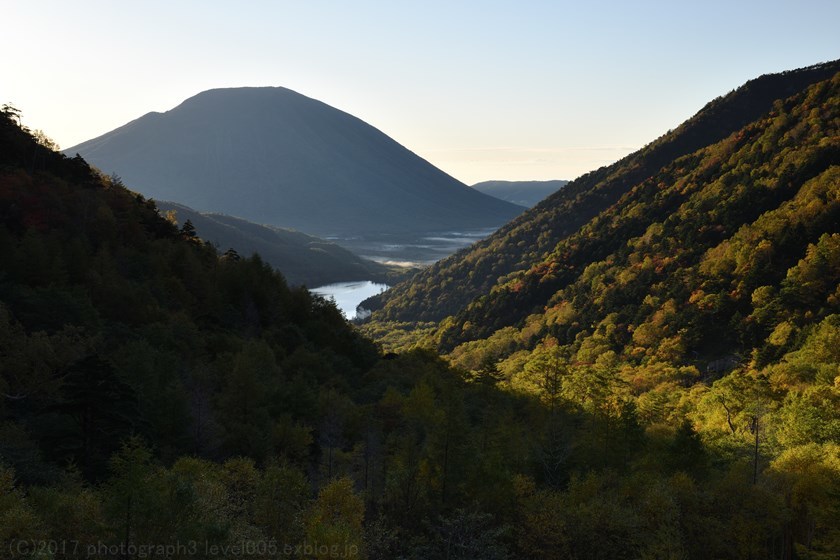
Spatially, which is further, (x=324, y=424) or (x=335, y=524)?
(x=324, y=424)

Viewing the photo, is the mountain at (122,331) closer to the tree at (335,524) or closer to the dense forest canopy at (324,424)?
the dense forest canopy at (324,424)

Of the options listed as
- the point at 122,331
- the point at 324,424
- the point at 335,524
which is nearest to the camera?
the point at 335,524

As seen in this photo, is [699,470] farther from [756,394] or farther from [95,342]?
[95,342]

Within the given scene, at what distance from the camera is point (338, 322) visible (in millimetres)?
103062

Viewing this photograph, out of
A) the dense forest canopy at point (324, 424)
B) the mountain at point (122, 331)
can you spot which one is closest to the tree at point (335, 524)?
the dense forest canopy at point (324, 424)

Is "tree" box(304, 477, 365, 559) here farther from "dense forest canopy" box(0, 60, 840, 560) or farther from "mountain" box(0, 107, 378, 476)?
"mountain" box(0, 107, 378, 476)

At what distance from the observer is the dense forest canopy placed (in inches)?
1201

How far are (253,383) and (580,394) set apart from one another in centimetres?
5423

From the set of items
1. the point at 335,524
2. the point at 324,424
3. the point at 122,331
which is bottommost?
the point at 324,424

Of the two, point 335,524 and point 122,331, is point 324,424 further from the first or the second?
point 335,524

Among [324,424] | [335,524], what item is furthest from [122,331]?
[335,524]

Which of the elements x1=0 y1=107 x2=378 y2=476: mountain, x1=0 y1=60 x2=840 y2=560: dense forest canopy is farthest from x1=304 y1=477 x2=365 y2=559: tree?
x1=0 y1=107 x2=378 y2=476: mountain

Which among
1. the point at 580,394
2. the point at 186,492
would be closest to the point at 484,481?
the point at 186,492

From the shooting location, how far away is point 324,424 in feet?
183
